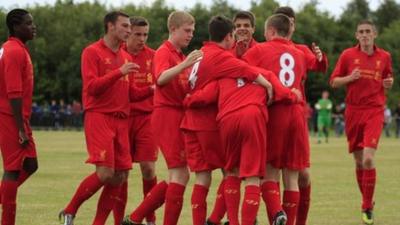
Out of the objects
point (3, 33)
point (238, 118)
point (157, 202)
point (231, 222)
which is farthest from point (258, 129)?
point (3, 33)

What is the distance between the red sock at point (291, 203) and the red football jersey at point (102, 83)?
6.83 feet

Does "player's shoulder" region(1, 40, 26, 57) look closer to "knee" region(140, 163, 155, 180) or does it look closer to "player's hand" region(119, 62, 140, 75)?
"player's hand" region(119, 62, 140, 75)

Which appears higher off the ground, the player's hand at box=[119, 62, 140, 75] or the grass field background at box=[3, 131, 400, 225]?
the player's hand at box=[119, 62, 140, 75]

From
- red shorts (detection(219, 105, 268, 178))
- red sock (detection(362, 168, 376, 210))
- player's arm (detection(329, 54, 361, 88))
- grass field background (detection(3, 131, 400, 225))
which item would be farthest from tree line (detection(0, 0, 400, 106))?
red shorts (detection(219, 105, 268, 178))

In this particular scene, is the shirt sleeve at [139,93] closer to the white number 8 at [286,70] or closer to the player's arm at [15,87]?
the player's arm at [15,87]

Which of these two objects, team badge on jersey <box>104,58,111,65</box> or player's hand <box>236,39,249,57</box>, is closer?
team badge on jersey <box>104,58,111,65</box>

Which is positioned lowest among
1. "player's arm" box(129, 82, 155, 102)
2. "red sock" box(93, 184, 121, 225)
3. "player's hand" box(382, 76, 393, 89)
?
"red sock" box(93, 184, 121, 225)

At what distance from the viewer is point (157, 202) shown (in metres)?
10.7

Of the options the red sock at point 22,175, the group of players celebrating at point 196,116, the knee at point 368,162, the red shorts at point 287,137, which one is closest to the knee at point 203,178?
the group of players celebrating at point 196,116

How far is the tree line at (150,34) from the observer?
70.7 metres

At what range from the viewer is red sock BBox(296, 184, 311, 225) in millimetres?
11023

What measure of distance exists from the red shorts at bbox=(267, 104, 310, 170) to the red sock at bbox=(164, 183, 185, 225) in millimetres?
1025

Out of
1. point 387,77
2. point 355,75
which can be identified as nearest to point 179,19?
point 355,75

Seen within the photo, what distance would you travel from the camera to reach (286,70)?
33.0 feet
